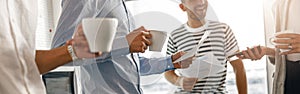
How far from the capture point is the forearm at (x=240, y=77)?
0.89 meters

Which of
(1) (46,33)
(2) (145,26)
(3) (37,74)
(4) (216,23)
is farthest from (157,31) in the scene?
(1) (46,33)

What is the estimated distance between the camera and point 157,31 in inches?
27.3

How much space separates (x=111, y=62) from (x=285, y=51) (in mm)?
454

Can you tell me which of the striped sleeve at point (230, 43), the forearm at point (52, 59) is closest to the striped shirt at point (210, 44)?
the striped sleeve at point (230, 43)

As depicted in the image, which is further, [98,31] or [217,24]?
[217,24]

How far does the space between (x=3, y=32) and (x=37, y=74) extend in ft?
0.32

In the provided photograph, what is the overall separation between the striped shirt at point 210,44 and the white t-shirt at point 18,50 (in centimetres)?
28

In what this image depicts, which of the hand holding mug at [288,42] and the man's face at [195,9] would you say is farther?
the hand holding mug at [288,42]

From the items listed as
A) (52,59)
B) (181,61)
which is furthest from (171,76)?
(52,59)

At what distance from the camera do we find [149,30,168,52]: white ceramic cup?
693 mm

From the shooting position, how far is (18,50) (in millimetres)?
586

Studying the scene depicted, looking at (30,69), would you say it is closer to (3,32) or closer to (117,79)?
(3,32)

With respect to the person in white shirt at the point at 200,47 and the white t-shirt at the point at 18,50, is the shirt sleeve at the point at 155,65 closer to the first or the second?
the person in white shirt at the point at 200,47

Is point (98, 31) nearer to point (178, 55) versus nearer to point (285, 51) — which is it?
point (178, 55)
